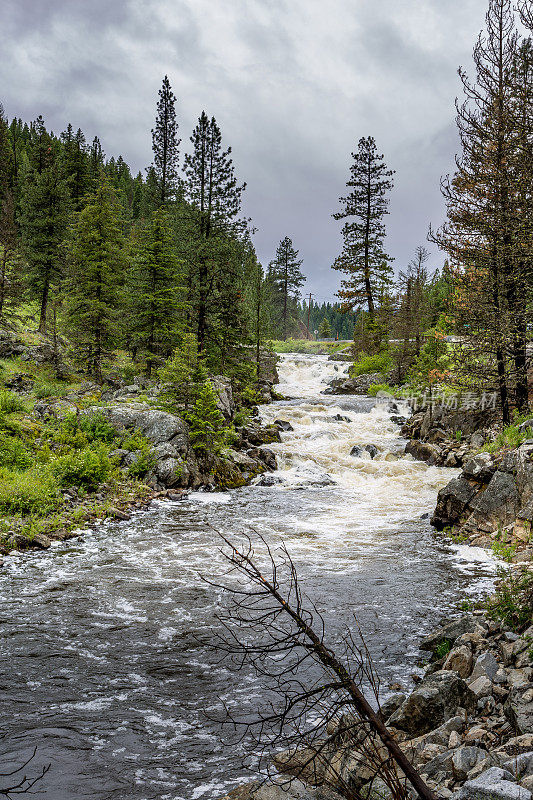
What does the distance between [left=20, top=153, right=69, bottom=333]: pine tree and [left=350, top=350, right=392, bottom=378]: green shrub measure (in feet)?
81.5

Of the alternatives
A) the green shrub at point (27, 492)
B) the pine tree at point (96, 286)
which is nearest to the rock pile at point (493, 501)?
the green shrub at point (27, 492)

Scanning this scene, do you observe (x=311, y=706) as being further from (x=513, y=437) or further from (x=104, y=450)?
(x=104, y=450)

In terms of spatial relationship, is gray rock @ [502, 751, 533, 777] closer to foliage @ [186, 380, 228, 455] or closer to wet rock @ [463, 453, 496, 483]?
wet rock @ [463, 453, 496, 483]

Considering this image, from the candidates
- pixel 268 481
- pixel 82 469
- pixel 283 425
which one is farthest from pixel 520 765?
pixel 283 425

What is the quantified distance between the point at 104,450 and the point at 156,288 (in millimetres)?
11032

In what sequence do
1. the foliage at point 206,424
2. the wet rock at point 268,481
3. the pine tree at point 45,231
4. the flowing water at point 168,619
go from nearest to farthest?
the flowing water at point 168,619 < the foliage at point 206,424 < the wet rock at point 268,481 < the pine tree at point 45,231

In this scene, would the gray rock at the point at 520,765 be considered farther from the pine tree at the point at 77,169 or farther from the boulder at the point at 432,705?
the pine tree at the point at 77,169

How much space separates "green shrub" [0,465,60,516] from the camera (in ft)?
39.4

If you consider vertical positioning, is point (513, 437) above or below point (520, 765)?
above

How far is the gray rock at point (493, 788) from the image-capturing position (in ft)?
9.29

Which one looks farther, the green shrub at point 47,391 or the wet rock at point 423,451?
the green shrub at point 47,391

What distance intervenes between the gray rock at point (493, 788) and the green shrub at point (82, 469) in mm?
13452

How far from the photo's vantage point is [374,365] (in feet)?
135

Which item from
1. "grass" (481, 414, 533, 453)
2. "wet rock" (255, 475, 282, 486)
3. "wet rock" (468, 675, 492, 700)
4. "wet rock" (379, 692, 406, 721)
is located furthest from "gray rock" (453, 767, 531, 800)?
"wet rock" (255, 475, 282, 486)
